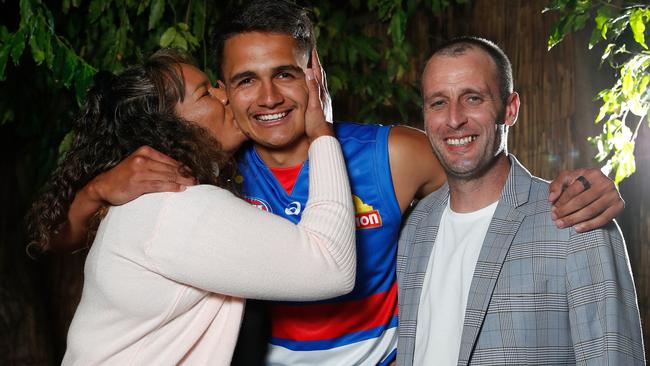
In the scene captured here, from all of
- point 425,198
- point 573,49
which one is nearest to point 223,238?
point 425,198

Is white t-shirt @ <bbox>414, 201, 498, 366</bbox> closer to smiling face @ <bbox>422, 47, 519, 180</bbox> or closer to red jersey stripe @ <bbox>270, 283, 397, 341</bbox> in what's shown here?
Answer: smiling face @ <bbox>422, 47, 519, 180</bbox>

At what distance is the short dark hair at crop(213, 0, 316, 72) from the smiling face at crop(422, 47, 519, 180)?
0.44 meters

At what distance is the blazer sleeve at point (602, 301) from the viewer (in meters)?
1.57

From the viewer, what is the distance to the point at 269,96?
208 cm

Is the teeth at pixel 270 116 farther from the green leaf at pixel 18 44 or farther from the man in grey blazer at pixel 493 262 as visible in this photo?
the green leaf at pixel 18 44

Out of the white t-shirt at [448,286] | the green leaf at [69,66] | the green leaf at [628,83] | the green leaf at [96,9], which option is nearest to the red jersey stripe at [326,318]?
the white t-shirt at [448,286]

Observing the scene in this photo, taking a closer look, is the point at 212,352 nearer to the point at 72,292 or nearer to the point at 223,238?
the point at 223,238

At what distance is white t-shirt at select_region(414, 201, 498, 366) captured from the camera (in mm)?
1811

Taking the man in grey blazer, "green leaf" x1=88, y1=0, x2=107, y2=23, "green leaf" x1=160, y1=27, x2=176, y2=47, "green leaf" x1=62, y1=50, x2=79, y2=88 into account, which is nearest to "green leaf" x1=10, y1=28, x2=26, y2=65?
"green leaf" x1=62, y1=50, x2=79, y2=88

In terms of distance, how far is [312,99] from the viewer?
80.9 inches

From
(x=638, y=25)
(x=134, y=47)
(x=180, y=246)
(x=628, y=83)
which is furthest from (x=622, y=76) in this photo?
(x=134, y=47)

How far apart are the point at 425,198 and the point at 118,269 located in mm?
842

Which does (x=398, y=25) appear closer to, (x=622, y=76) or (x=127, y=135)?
(x=622, y=76)

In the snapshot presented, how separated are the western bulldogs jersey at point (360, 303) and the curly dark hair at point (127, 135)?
36cm
